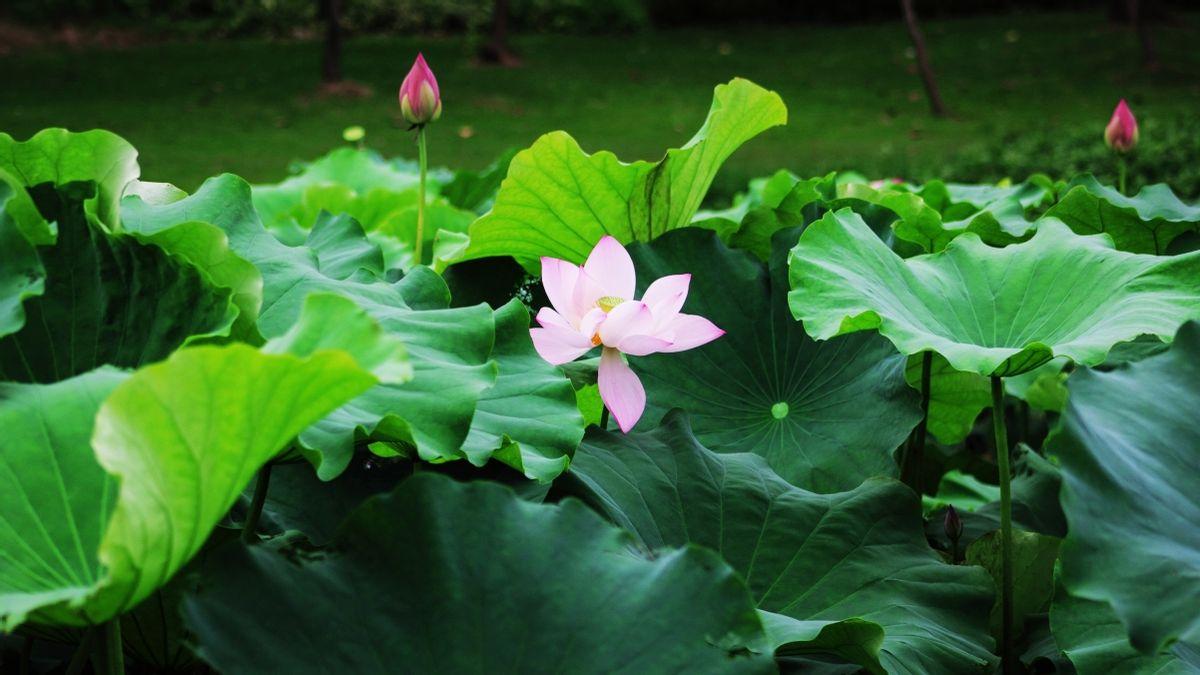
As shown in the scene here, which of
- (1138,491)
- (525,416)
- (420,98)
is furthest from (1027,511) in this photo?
(420,98)

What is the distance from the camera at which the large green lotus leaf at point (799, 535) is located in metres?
0.90

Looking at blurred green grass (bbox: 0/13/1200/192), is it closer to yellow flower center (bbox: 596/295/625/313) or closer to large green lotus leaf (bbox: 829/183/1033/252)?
large green lotus leaf (bbox: 829/183/1033/252)

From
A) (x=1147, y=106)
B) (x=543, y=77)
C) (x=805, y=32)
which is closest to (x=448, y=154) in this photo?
(x=543, y=77)

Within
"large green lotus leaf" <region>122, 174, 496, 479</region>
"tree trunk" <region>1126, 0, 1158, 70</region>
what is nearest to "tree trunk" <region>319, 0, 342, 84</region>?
"tree trunk" <region>1126, 0, 1158, 70</region>

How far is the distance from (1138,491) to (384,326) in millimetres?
527

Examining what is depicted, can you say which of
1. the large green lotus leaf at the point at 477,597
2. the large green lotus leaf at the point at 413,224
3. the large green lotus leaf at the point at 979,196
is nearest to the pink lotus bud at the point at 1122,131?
the large green lotus leaf at the point at 979,196

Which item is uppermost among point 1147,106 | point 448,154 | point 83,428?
point 83,428

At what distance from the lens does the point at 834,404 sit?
1196 mm

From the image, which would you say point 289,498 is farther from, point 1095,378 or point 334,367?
point 1095,378

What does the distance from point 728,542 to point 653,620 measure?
267 mm

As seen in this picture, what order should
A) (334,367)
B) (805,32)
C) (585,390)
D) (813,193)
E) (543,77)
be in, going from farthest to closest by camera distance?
(805,32)
(543,77)
(813,193)
(585,390)
(334,367)

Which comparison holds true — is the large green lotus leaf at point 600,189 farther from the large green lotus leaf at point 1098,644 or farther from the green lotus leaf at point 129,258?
the large green lotus leaf at point 1098,644

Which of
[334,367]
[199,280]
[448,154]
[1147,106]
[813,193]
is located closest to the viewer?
[334,367]

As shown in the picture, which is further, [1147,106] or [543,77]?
[543,77]
